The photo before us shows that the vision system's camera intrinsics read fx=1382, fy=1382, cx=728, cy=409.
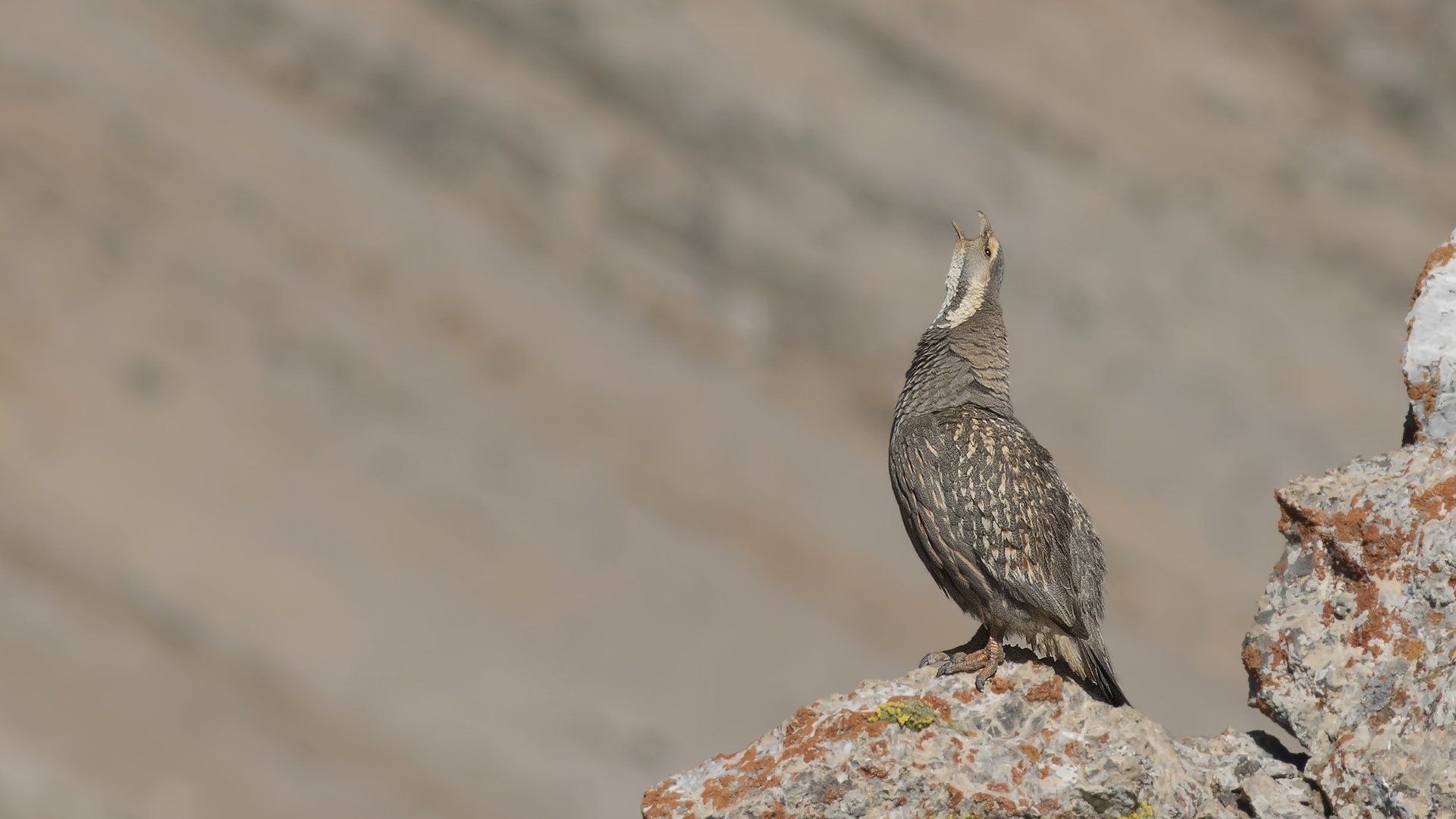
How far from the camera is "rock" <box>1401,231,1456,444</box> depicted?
6621 millimetres

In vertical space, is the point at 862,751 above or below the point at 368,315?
below

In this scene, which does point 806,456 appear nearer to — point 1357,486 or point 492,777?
point 492,777

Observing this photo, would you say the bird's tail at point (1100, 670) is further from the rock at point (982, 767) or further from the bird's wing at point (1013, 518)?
the rock at point (982, 767)

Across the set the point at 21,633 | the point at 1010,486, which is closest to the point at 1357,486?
the point at 1010,486

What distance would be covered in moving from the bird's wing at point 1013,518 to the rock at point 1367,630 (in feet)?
6.07

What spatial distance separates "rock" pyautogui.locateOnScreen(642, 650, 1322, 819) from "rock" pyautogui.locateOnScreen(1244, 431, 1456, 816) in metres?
0.39

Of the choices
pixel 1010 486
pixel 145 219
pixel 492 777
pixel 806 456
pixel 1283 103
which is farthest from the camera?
pixel 1283 103

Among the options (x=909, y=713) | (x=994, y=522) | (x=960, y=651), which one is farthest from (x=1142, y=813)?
(x=994, y=522)

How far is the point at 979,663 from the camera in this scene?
734cm

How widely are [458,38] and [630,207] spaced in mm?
5840

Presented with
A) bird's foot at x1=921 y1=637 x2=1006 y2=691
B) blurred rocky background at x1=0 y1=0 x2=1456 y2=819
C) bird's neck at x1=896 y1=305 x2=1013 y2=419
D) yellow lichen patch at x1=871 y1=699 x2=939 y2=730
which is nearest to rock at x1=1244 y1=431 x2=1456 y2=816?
bird's foot at x1=921 y1=637 x2=1006 y2=691

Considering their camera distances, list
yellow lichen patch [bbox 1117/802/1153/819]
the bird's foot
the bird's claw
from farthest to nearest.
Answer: the bird's claw, the bird's foot, yellow lichen patch [bbox 1117/802/1153/819]

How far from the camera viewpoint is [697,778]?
6.61m

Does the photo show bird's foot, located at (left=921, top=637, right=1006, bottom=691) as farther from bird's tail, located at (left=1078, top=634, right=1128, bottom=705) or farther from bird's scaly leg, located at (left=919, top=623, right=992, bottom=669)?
bird's tail, located at (left=1078, top=634, right=1128, bottom=705)
